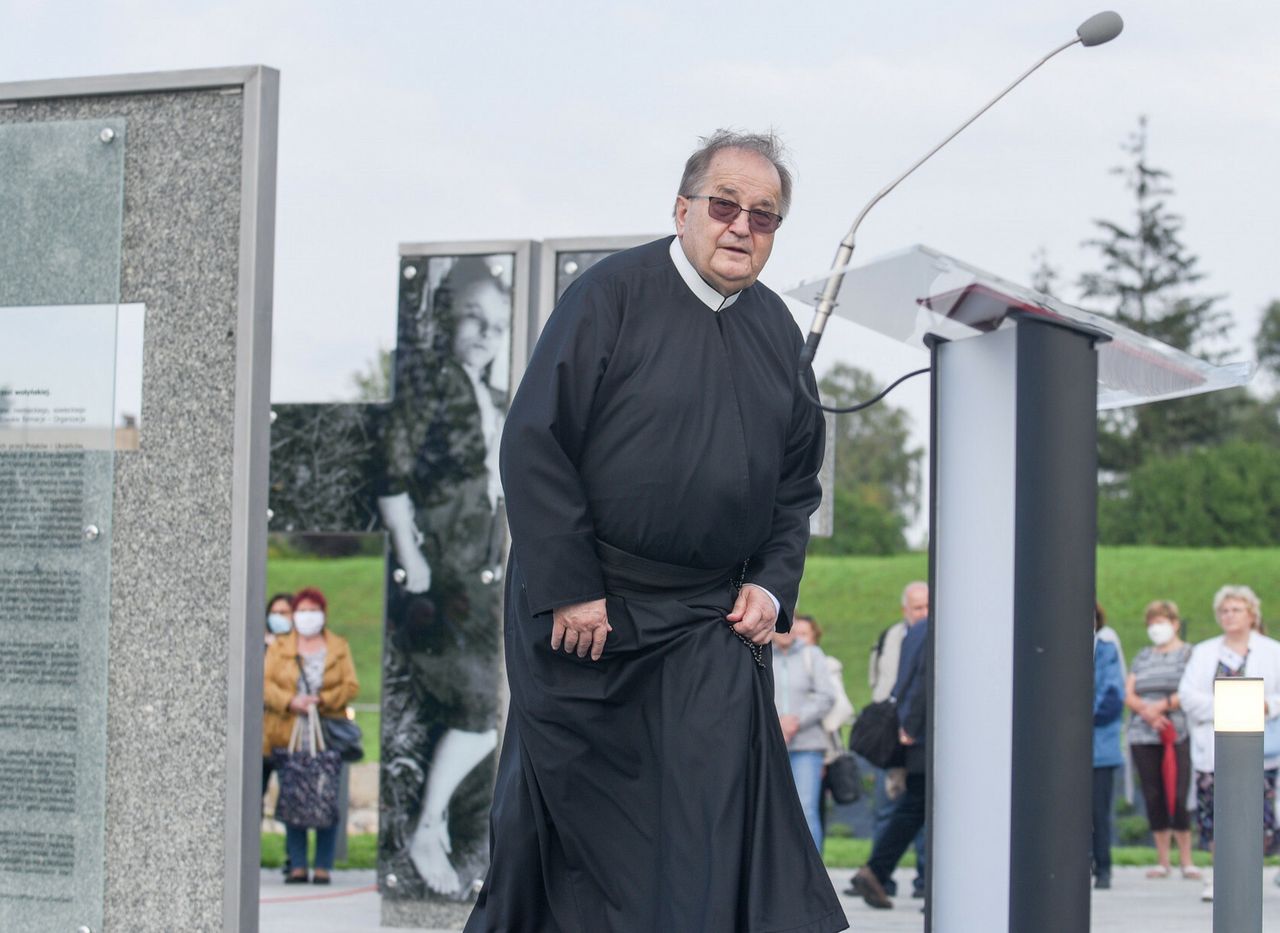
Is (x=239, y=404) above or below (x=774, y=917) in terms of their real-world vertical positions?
above

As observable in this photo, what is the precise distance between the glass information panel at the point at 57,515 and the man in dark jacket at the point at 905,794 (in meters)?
6.04

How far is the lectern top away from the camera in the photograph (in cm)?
313

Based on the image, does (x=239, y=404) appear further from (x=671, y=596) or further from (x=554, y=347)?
(x=671, y=596)

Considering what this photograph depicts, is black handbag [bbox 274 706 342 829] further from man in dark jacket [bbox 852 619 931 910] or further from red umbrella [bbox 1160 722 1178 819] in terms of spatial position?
red umbrella [bbox 1160 722 1178 819]

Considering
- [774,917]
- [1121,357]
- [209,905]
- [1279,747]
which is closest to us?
[1121,357]

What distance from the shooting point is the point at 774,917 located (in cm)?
412

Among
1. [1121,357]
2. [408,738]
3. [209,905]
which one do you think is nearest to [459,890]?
[408,738]

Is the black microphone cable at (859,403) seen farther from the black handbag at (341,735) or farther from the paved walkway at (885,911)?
the black handbag at (341,735)

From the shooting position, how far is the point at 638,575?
14.0ft

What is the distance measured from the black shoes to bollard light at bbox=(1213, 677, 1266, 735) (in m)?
6.01

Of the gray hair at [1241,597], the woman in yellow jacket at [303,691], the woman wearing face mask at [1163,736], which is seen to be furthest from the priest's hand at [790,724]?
the woman wearing face mask at [1163,736]

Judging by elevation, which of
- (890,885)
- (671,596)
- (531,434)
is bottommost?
(890,885)

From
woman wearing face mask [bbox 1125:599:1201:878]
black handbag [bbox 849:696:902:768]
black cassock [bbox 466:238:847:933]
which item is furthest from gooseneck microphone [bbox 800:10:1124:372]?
woman wearing face mask [bbox 1125:599:1201:878]

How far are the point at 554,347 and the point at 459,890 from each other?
4848mm
